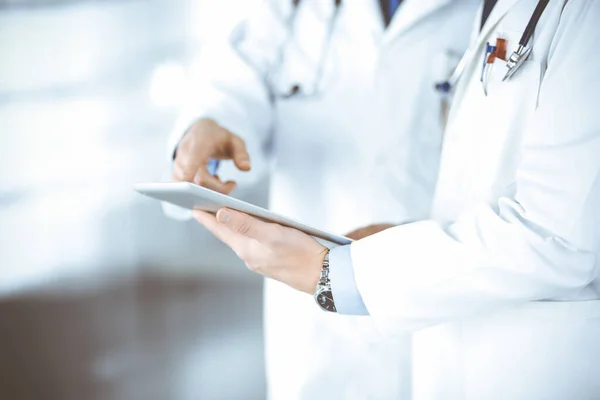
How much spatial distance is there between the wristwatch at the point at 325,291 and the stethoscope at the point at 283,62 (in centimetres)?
51

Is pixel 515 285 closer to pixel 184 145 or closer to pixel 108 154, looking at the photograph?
pixel 184 145

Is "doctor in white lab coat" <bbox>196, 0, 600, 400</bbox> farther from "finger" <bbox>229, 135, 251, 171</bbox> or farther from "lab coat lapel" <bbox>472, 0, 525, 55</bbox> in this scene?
"finger" <bbox>229, 135, 251, 171</bbox>

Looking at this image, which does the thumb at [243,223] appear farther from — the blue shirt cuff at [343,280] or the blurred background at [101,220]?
the blurred background at [101,220]

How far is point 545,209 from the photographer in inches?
25.7

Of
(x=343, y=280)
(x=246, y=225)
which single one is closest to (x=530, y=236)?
(x=343, y=280)

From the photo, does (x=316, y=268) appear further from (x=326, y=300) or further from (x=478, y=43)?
(x=478, y=43)

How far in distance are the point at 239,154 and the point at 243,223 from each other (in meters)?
0.30

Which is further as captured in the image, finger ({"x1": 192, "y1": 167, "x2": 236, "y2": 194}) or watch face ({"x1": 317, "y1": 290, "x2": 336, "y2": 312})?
finger ({"x1": 192, "y1": 167, "x2": 236, "y2": 194})

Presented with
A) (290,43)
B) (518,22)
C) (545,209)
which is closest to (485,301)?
(545,209)

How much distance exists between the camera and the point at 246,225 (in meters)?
0.75

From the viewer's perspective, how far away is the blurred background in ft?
3.93

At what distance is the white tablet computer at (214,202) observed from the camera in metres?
0.67

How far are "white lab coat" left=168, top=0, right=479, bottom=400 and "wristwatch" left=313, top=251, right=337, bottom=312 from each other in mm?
378

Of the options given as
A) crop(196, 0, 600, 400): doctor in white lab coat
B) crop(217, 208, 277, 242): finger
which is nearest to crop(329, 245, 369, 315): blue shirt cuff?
crop(196, 0, 600, 400): doctor in white lab coat
